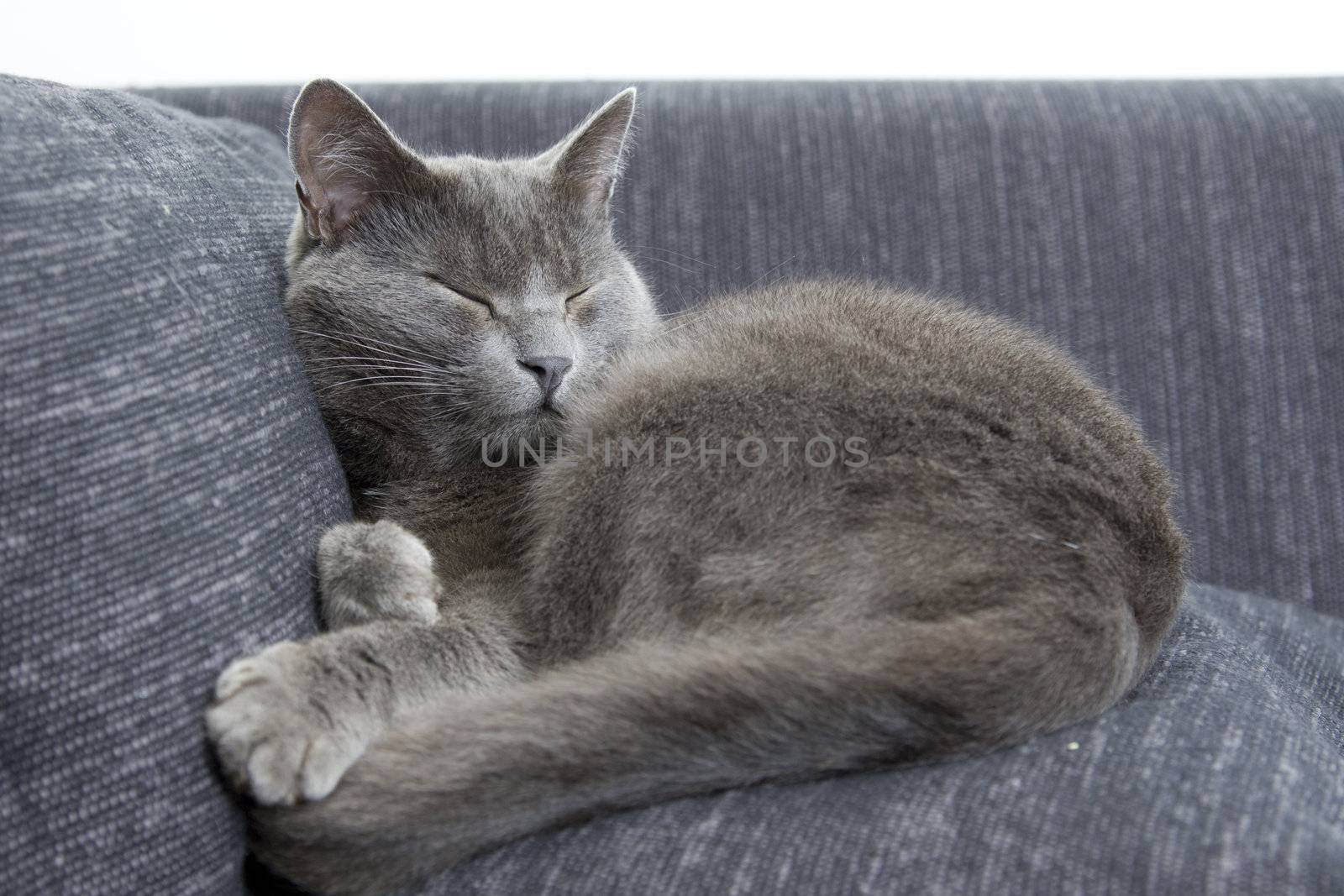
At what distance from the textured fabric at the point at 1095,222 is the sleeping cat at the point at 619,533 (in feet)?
1.49

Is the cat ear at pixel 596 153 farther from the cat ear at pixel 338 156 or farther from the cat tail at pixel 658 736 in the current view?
the cat tail at pixel 658 736

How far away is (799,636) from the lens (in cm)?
94

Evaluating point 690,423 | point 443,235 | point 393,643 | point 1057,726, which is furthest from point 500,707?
point 443,235

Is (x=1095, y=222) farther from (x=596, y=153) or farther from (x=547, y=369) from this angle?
(x=547, y=369)

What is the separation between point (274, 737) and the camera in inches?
34.8

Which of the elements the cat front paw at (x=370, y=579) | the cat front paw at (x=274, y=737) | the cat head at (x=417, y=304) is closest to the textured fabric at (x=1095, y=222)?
the cat head at (x=417, y=304)

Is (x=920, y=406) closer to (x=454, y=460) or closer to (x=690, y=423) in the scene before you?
(x=690, y=423)

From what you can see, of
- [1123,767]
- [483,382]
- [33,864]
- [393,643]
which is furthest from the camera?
[483,382]

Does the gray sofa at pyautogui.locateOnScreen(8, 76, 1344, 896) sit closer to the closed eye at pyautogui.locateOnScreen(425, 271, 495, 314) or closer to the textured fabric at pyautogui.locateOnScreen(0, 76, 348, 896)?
the textured fabric at pyautogui.locateOnScreen(0, 76, 348, 896)

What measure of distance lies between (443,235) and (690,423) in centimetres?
41

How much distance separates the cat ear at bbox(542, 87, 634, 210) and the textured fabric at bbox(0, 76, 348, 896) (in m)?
0.49

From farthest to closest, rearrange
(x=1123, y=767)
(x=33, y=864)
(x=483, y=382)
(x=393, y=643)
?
1. (x=483, y=382)
2. (x=393, y=643)
3. (x=1123, y=767)
4. (x=33, y=864)

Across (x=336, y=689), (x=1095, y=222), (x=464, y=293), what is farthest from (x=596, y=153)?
(x=1095, y=222)

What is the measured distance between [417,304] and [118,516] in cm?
47
